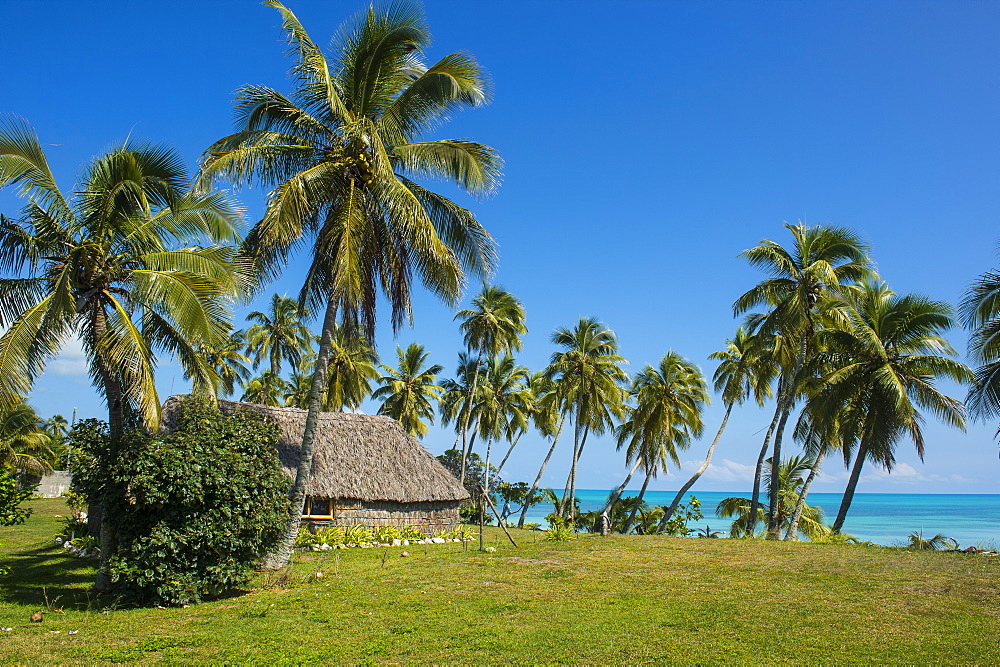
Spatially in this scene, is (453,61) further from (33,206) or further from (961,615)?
(961,615)

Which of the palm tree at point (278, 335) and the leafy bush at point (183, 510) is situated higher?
the palm tree at point (278, 335)

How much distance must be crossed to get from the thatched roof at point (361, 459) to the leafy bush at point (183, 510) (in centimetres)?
910

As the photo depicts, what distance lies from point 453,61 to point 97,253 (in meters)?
7.47

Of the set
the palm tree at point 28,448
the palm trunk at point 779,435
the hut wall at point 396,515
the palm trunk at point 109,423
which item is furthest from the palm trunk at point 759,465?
the palm tree at point 28,448

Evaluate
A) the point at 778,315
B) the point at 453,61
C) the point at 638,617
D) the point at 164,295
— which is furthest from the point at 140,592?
the point at 778,315

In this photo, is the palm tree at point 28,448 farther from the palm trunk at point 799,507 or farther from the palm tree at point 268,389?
the palm trunk at point 799,507

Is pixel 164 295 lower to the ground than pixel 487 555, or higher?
higher

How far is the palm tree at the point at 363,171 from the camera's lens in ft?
43.4

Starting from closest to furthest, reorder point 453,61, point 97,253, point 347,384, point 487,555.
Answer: point 97,253, point 453,61, point 487,555, point 347,384

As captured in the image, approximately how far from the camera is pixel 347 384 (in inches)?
1432

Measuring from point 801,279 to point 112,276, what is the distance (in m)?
19.2

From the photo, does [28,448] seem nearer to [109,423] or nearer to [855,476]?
[109,423]

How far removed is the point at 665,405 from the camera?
2981 centimetres

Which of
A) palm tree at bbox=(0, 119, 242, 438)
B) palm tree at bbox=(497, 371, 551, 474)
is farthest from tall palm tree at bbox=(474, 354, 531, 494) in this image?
palm tree at bbox=(0, 119, 242, 438)
